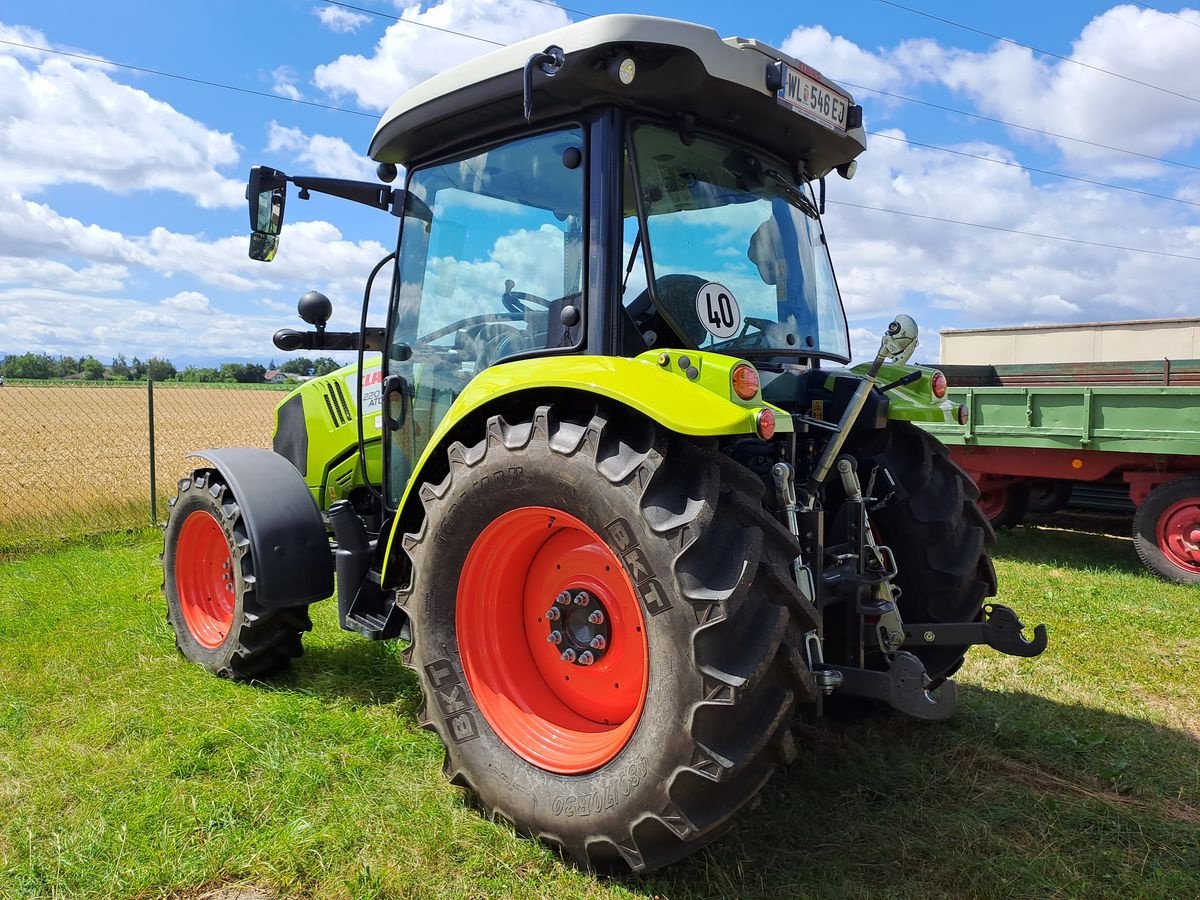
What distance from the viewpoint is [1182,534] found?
677 centimetres

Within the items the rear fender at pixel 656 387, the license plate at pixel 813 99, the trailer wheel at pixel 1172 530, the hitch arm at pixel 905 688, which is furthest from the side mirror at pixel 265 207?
the trailer wheel at pixel 1172 530

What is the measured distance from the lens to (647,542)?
2.28 metres

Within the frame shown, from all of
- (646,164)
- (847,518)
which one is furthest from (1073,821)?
(646,164)

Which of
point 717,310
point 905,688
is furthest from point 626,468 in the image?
point 905,688

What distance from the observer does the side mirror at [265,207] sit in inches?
138

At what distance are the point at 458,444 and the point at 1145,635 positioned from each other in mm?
4557

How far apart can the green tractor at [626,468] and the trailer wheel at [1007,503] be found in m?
5.28

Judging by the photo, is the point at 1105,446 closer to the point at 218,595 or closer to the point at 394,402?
the point at 394,402

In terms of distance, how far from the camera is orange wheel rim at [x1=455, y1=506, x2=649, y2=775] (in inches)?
104

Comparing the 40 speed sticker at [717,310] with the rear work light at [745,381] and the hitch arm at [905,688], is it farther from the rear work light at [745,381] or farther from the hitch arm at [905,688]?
the hitch arm at [905,688]

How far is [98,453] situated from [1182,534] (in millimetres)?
13703

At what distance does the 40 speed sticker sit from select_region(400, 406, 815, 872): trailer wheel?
59 cm

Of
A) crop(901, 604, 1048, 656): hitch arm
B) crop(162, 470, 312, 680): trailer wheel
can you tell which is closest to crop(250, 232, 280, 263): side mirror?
crop(162, 470, 312, 680): trailer wheel

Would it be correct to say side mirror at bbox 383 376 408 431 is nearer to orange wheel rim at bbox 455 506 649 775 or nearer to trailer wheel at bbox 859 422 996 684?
orange wheel rim at bbox 455 506 649 775
